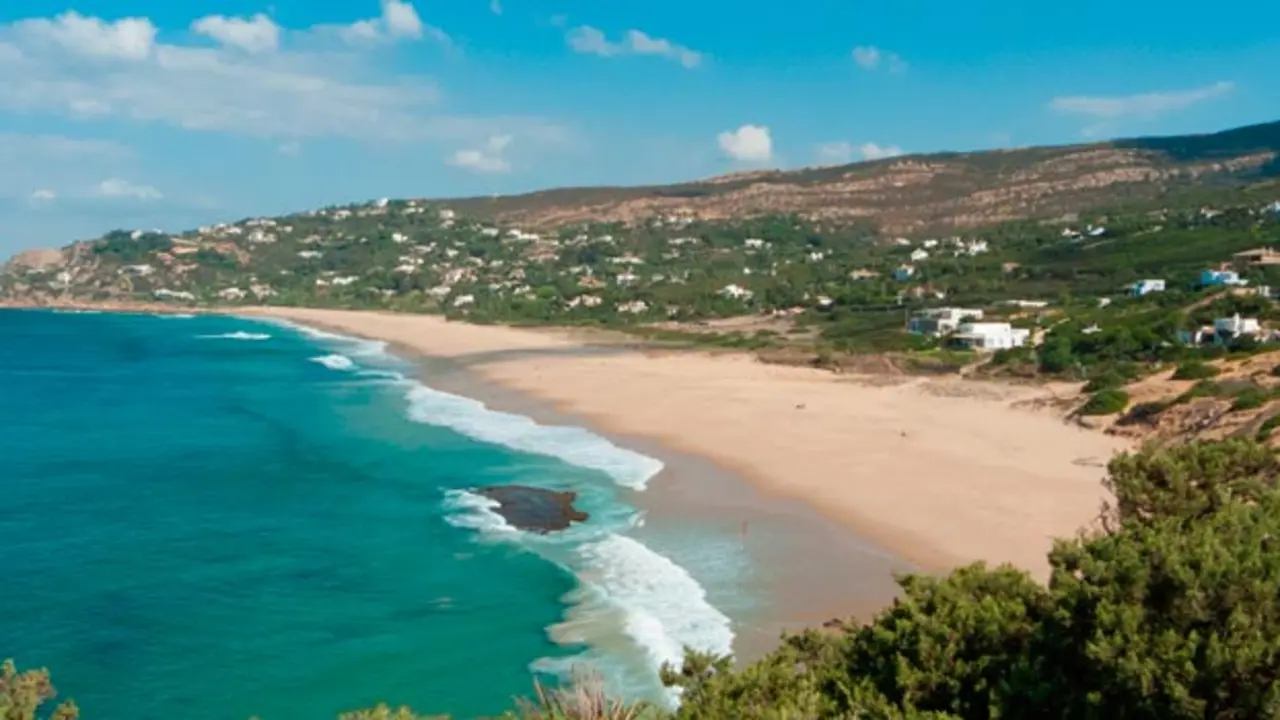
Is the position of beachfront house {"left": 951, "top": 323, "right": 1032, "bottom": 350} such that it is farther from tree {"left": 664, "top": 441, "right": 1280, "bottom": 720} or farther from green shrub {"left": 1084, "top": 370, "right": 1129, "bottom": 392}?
tree {"left": 664, "top": 441, "right": 1280, "bottom": 720}

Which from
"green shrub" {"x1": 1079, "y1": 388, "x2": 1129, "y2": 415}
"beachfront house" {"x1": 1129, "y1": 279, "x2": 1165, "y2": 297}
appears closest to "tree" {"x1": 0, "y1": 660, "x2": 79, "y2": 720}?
"green shrub" {"x1": 1079, "y1": 388, "x2": 1129, "y2": 415}

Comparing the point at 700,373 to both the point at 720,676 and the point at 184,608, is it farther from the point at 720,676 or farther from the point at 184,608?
the point at 720,676

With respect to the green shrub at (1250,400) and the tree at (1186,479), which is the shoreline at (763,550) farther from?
the green shrub at (1250,400)

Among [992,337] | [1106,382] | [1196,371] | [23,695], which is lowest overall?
[992,337]

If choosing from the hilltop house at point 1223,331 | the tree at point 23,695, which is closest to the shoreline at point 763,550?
the tree at point 23,695

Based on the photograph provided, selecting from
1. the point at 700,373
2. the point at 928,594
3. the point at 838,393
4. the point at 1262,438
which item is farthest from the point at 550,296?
the point at 928,594

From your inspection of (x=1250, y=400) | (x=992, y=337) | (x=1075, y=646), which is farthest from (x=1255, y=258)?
(x=1075, y=646)

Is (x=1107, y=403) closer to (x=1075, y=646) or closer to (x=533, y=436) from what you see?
(x=533, y=436)
